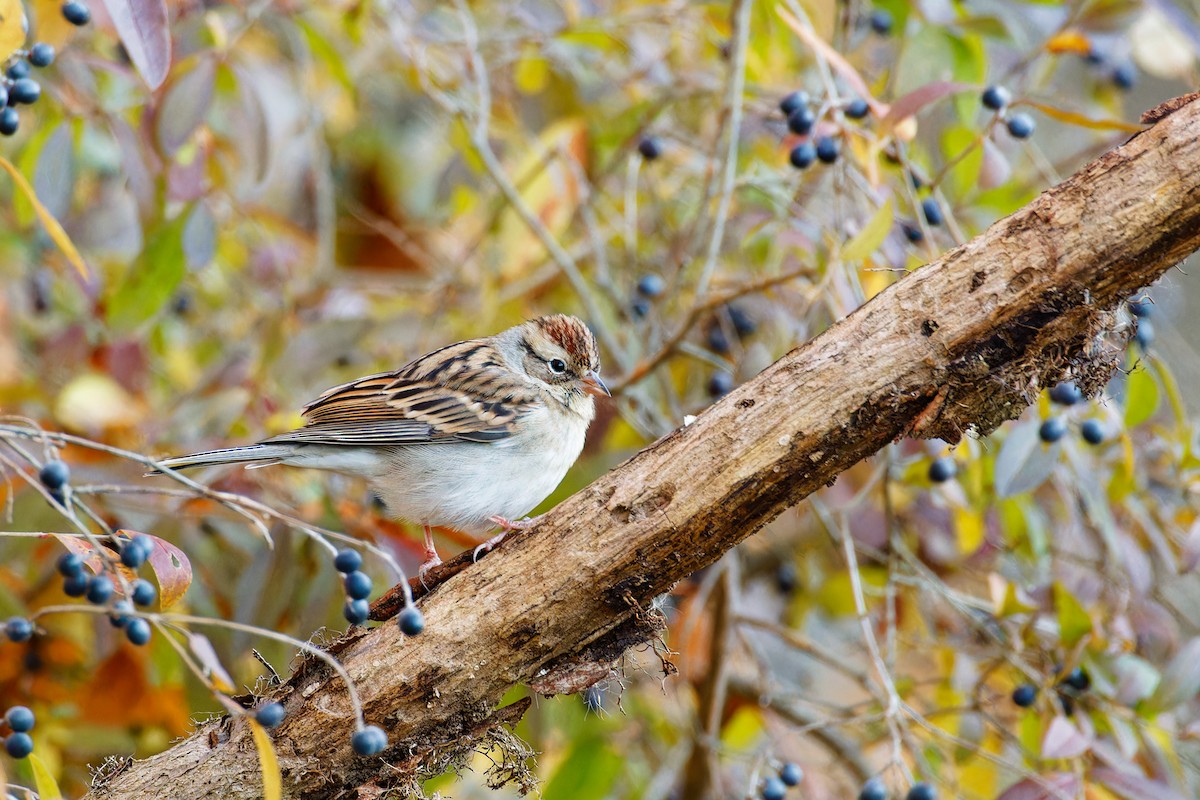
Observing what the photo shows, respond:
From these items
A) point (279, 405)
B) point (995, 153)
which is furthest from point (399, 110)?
point (995, 153)

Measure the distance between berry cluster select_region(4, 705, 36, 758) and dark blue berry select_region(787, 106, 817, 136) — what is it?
283 centimetres

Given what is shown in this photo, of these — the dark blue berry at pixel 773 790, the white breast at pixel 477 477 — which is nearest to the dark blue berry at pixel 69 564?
the white breast at pixel 477 477

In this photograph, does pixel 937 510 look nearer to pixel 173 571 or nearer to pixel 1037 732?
pixel 1037 732

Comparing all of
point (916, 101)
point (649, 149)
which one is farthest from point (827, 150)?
point (649, 149)

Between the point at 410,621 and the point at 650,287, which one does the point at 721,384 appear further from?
the point at 410,621

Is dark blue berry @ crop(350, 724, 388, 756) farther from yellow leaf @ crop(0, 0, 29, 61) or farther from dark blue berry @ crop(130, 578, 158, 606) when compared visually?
yellow leaf @ crop(0, 0, 29, 61)

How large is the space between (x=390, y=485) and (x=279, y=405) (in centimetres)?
93

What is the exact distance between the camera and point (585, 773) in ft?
16.5

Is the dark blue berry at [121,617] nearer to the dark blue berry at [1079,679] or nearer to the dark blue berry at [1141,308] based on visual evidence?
the dark blue berry at [1141,308]

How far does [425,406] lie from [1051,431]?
6.91ft

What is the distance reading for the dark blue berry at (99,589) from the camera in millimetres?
2715

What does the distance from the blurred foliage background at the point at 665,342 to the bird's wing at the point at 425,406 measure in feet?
0.84

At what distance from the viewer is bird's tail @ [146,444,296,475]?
11.9ft

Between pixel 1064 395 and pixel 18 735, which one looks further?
pixel 1064 395
